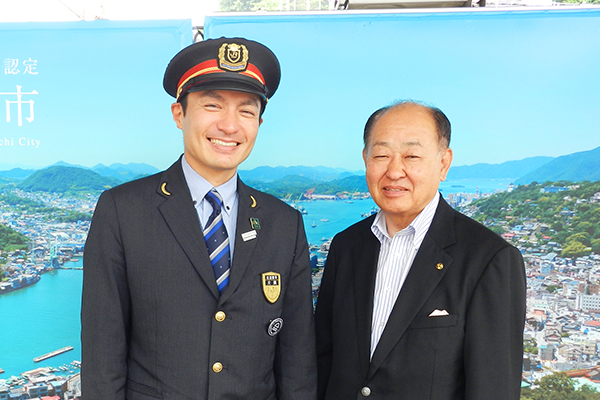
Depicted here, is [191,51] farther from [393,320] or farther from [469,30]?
[469,30]

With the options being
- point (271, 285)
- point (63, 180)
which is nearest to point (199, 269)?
point (271, 285)

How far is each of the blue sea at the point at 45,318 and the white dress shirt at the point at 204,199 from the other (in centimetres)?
141

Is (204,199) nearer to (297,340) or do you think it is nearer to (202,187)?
(202,187)

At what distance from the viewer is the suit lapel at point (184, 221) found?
4.95ft

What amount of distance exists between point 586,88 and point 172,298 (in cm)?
249

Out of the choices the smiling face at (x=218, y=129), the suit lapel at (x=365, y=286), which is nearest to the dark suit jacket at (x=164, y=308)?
the smiling face at (x=218, y=129)

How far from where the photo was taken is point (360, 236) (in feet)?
6.44

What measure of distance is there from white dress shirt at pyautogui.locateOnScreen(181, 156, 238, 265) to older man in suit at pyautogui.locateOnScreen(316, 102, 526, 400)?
564 mm

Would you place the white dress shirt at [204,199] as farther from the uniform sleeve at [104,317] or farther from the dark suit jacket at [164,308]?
the uniform sleeve at [104,317]

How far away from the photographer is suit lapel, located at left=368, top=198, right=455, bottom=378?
1.60 m

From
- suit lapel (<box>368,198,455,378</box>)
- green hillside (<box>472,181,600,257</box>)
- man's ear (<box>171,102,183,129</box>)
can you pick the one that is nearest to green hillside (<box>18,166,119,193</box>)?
man's ear (<box>171,102,183,129</box>)

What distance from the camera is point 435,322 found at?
157 cm

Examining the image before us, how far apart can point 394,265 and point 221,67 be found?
1.02 meters

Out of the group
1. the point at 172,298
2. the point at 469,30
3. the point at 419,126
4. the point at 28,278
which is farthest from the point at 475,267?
the point at 28,278
